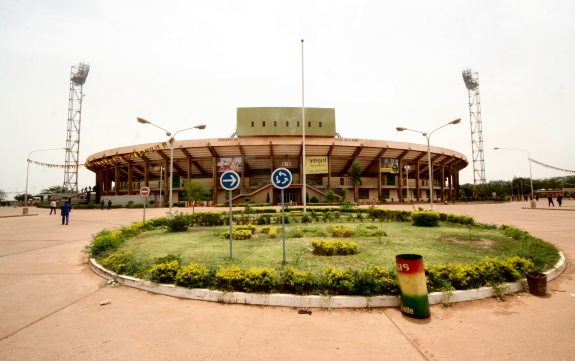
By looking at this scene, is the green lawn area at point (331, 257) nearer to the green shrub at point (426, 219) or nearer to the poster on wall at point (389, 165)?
the green shrub at point (426, 219)

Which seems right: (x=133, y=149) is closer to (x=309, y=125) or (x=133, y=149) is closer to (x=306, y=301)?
(x=309, y=125)

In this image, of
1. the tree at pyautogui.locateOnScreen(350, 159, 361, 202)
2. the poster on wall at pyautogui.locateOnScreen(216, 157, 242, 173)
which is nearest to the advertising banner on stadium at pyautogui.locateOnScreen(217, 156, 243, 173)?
the poster on wall at pyautogui.locateOnScreen(216, 157, 242, 173)

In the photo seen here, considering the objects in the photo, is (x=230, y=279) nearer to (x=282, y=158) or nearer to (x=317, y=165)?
(x=317, y=165)

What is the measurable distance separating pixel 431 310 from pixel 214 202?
42235 millimetres

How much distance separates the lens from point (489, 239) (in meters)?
9.59

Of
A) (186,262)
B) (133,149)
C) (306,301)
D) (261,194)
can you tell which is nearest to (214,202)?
(261,194)

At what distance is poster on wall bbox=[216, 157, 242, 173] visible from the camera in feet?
143

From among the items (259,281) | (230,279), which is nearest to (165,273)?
(230,279)

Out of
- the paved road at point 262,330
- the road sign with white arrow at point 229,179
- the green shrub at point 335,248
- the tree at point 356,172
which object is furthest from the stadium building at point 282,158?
the paved road at point 262,330

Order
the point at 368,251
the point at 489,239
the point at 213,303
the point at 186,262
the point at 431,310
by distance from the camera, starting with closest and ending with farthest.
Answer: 1. the point at 431,310
2. the point at 213,303
3. the point at 186,262
4. the point at 368,251
5. the point at 489,239

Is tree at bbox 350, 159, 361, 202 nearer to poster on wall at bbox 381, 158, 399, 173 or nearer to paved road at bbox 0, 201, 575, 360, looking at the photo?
poster on wall at bbox 381, 158, 399, 173

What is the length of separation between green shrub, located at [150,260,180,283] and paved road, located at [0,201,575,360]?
33 centimetres

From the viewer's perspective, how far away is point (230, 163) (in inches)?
1713

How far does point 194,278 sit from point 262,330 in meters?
1.93
